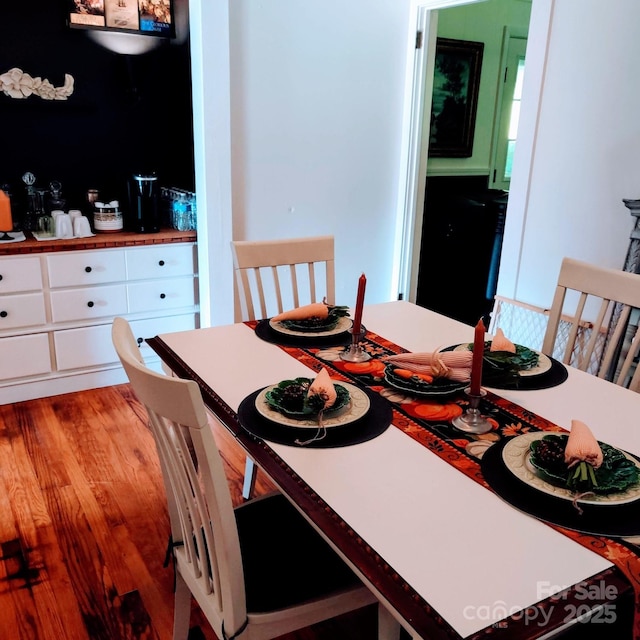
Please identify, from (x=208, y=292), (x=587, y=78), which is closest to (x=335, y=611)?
(x=208, y=292)

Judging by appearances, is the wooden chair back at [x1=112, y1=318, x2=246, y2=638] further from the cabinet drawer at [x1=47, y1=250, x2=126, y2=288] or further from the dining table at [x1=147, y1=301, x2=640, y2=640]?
the cabinet drawer at [x1=47, y1=250, x2=126, y2=288]

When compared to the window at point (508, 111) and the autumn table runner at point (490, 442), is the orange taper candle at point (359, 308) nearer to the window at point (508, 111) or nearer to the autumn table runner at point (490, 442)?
the autumn table runner at point (490, 442)

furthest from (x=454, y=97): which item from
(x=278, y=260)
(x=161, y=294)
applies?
(x=278, y=260)

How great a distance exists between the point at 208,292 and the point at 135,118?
1.10m

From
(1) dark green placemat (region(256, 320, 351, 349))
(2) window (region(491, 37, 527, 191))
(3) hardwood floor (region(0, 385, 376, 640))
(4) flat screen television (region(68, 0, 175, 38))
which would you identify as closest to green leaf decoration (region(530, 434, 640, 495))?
(1) dark green placemat (region(256, 320, 351, 349))

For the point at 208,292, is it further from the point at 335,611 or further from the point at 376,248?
the point at 335,611

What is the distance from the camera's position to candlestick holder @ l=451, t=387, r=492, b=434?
4.34ft

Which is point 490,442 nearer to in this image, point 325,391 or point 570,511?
point 570,511

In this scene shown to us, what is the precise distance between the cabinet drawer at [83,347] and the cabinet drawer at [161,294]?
20 cm

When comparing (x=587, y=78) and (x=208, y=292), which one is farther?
(x=208, y=292)

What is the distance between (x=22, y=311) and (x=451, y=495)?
2502 mm

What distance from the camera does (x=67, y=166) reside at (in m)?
3.35

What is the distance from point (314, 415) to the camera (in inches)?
52.4

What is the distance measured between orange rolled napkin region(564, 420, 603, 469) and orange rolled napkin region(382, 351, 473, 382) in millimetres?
403
